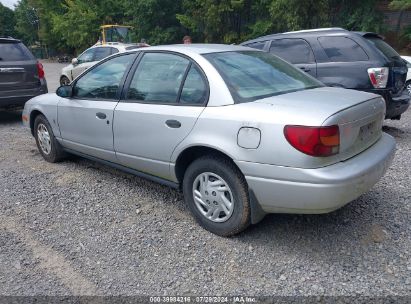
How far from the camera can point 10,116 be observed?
9125 millimetres

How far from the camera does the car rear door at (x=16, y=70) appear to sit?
768 cm

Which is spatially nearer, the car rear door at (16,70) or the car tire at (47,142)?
the car tire at (47,142)

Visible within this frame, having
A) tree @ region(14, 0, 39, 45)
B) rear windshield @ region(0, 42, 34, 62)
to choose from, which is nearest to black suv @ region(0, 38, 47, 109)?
rear windshield @ region(0, 42, 34, 62)

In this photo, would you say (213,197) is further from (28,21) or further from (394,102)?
(28,21)

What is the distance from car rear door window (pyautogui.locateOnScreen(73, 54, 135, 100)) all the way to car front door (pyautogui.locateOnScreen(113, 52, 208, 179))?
204 millimetres

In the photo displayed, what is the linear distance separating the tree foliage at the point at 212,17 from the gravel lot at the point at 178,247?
48.3ft

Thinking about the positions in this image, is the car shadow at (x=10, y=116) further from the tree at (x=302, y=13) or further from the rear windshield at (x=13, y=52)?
the tree at (x=302, y=13)

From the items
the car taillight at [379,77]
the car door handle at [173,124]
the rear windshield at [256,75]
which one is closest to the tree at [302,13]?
the car taillight at [379,77]

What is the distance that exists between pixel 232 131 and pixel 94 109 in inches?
75.8

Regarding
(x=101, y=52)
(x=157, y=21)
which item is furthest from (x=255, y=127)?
(x=157, y=21)

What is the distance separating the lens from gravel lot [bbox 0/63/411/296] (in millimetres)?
2777

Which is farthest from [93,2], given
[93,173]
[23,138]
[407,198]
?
[407,198]

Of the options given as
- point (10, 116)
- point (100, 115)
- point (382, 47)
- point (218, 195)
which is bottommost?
point (10, 116)

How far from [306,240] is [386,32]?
59.9 feet
